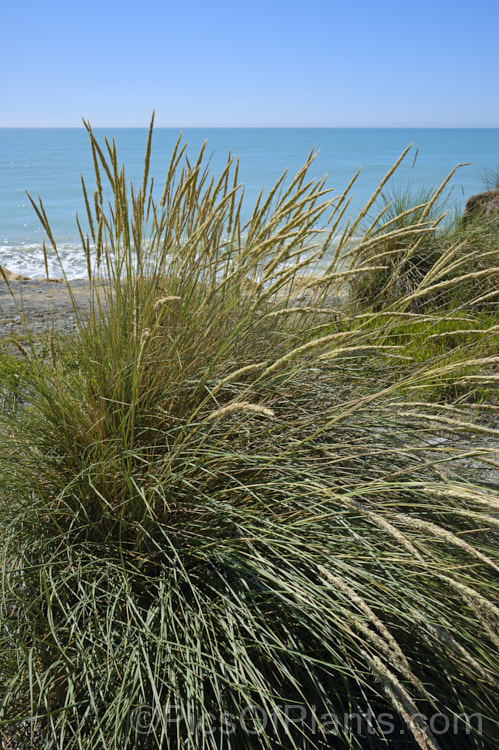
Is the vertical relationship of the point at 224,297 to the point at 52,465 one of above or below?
above

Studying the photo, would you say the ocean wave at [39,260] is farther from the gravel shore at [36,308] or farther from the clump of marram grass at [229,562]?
the clump of marram grass at [229,562]

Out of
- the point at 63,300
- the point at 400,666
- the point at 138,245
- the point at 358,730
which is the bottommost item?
the point at 63,300

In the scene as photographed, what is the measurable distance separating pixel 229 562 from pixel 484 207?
645 cm

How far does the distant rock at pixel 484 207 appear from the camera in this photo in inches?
231

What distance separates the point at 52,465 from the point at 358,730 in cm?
115

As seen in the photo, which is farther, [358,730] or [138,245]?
[138,245]

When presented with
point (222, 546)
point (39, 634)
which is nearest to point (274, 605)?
point (222, 546)

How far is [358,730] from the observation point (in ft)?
4.05

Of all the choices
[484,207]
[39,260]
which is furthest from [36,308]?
[39,260]

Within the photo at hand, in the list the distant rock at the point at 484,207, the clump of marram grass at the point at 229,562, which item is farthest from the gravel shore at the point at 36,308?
the distant rock at the point at 484,207

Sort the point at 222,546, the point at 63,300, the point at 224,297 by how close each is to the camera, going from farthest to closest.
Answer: the point at 63,300
the point at 224,297
the point at 222,546

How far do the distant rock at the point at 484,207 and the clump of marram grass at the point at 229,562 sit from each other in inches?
190

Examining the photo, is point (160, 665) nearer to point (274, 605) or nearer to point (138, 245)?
point (274, 605)

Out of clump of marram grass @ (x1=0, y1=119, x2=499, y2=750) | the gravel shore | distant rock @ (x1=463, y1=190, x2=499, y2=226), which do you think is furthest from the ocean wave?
clump of marram grass @ (x1=0, y1=119, x2=499, y2=750)
